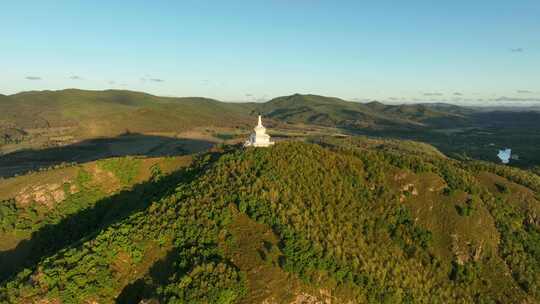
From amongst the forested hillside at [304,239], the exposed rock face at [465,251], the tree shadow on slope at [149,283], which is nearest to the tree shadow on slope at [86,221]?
the forested hillside at [304,239]

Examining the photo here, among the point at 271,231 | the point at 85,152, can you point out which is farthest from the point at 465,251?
the point at 85,152

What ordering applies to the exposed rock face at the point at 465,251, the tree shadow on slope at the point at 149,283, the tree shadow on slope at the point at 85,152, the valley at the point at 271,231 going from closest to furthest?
the tree shadow on slope at the point at 149,283 < the valley at the point at 271,231 < the exposed rock face at the point at 465,251 < the tree shadow on slope at the point at 85,152

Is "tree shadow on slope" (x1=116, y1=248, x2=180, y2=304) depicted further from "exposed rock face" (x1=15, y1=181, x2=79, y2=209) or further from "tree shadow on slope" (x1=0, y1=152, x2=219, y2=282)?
"exposed rock face" (x1=15, y1=181, x2=79, y2=209)

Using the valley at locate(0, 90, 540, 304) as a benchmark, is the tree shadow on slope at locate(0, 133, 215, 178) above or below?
below

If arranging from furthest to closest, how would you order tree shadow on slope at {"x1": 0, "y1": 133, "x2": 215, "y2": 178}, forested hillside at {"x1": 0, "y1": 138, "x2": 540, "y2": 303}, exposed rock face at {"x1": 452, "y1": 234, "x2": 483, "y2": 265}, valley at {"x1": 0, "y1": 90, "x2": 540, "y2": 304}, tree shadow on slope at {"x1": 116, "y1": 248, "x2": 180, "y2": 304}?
tree shadow on slope at {"x1": 0, "y1": 133, "x2": 215, "y2": 178}, exposed rock face at {"x1": 452, "y1": 234, "x2": 483, "y2": 265}, valley at {"x1": 0, "y1": 90, "x2": 540, "y2": 304}, forested hillside at {"x1": 0, "y1": 138, "x2": 540, "y2": 303}, tree shadow on slope at {"x1": 116, "y1": 248, "x2": 180, "y2": 304}

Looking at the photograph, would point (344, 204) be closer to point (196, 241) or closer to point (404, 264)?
point (404, 264)

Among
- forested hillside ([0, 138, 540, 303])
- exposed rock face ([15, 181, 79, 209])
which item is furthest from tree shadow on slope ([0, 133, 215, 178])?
forested hillside ([0, 138, 540, 303])

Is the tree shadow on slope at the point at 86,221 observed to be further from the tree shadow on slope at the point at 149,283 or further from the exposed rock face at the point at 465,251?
the exposed rock face at the point at 465,251
